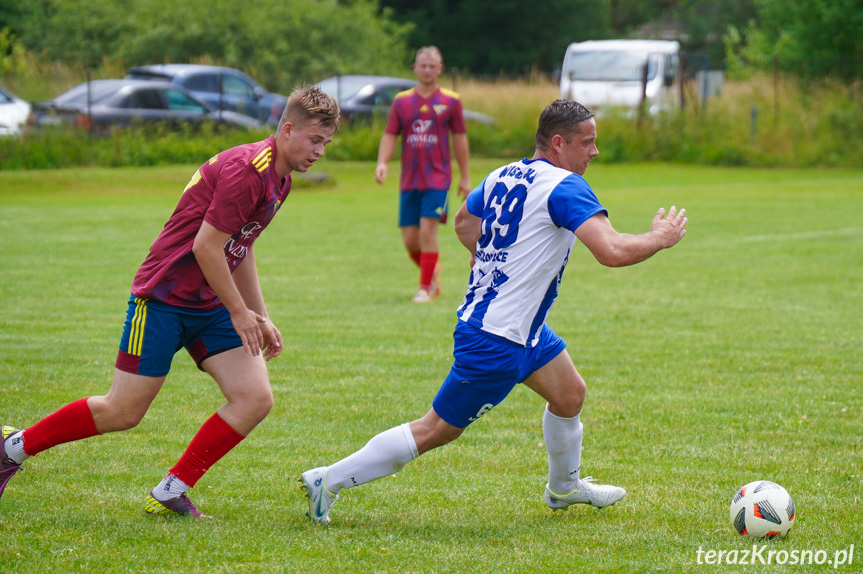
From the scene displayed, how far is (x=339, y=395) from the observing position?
6367mm

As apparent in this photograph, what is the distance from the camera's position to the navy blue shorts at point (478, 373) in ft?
12.8

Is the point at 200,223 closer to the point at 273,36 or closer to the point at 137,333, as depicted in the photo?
the point at 137,333

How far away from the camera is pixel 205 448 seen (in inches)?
163

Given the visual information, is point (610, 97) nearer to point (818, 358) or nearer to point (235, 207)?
point (818, 358)

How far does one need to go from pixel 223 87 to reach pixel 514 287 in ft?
74.0

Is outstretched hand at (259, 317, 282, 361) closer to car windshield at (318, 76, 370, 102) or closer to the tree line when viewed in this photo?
car windshield at (318, 76, 370, 102)

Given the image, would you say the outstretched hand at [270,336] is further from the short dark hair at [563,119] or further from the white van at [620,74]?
the white van at [620,74]

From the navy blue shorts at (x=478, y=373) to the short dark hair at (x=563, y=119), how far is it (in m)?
0.79

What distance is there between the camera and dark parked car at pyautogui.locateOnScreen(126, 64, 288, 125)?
973 inches

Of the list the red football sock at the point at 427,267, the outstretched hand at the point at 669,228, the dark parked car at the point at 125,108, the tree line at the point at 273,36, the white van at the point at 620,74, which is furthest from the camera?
the tree line at the point at 273,36

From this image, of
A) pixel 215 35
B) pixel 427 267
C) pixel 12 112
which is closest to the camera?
pixel 427 267

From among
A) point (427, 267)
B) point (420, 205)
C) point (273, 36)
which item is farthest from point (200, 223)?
point (273, 36)

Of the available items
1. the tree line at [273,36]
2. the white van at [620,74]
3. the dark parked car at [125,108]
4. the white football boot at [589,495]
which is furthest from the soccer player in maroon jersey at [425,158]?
the tree line at [273,36]

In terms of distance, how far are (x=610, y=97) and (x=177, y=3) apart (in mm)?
14397
